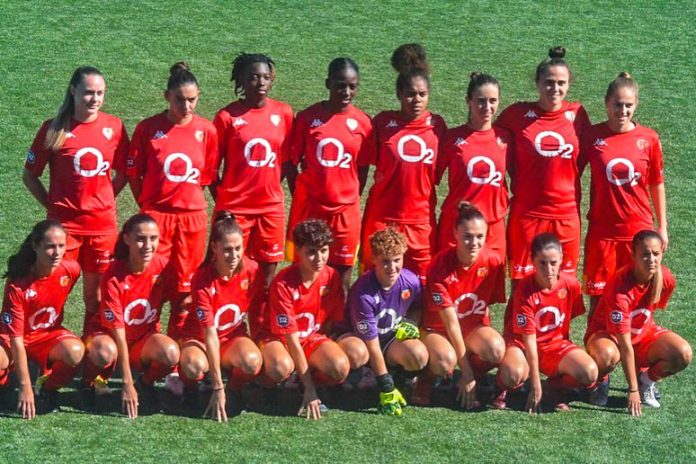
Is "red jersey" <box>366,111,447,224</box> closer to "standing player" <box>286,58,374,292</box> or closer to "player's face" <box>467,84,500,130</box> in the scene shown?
"standing player" <box>286,58,374,292</box>

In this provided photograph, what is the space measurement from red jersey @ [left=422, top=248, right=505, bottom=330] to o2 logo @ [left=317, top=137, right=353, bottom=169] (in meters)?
0.78

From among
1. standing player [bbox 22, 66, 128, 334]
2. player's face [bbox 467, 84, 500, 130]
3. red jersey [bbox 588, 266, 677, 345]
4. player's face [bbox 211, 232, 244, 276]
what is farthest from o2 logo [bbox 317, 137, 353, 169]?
red jersey [bbox 588, 266, 677, 345]

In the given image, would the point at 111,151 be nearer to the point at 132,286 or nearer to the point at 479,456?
the point at 132,286

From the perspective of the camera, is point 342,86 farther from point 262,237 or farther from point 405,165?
point 262,237

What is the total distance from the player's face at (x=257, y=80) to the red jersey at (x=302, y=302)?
106 cm

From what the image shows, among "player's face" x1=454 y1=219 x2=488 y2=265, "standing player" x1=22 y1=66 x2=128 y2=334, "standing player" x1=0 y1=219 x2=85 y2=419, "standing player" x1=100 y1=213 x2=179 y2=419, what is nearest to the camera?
"standing player" x1=0 y1=219 x2=85 y2=419

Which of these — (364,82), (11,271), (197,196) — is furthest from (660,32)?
(11,271)

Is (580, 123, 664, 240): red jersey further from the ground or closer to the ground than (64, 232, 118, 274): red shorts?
further from the ground

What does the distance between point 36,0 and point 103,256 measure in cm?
632

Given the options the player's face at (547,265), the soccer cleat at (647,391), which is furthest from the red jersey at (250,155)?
the soccer cleat at (647,391)

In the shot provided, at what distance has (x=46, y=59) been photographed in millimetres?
11797

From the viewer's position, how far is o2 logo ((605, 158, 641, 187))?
745cm

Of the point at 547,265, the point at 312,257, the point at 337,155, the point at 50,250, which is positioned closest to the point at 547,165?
the point at 547,265

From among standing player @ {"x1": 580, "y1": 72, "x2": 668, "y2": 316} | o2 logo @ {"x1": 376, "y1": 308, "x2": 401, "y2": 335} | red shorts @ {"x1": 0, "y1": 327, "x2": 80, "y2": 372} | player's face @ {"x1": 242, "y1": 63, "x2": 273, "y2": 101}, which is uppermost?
player's face @ {"x1": 242, "y1": 63, "x2": 273, "y2": 101}
